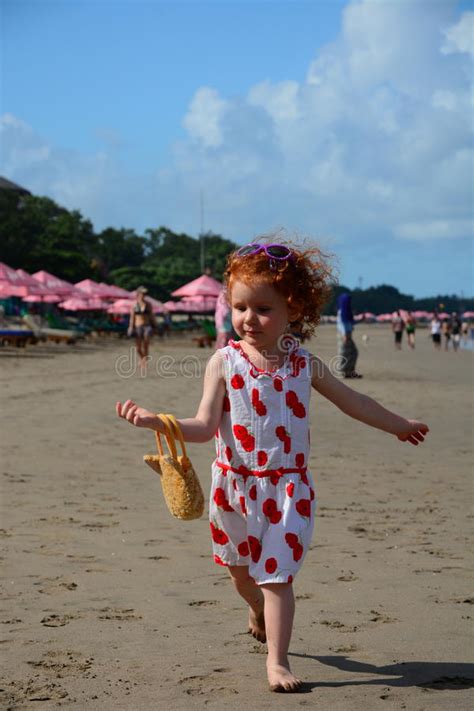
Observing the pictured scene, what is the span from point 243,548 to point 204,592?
102cm

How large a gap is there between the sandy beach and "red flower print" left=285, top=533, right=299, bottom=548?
1.53 ft

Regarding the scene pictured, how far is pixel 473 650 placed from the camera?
3654 millimetres

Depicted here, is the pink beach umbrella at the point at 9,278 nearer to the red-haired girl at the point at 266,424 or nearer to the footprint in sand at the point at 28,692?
the red-haired girl at the point at 266,424

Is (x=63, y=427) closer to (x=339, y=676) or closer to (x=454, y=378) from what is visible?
(x=339, y=676)

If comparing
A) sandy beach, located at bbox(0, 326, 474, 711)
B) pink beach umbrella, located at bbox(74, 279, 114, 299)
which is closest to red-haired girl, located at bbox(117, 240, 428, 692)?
sandy beach, located at bbox(0, 326, 474, 711)

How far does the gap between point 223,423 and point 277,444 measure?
0.79ft

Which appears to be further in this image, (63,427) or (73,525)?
(63,427)

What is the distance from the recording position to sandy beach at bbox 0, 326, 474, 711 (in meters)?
3.26

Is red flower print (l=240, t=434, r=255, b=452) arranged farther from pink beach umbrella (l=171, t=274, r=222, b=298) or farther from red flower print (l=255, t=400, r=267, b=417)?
pink beach umbrella (l=171, t=274, r=222, b=298)

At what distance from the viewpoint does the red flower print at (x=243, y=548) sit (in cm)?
350

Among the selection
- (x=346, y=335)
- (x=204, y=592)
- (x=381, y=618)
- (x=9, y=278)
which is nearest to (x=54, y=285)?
(x=9, y=278)

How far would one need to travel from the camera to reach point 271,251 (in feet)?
11.8

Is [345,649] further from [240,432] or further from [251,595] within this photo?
[240,432]

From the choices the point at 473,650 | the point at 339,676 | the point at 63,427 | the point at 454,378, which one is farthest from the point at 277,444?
the point at 454,378
